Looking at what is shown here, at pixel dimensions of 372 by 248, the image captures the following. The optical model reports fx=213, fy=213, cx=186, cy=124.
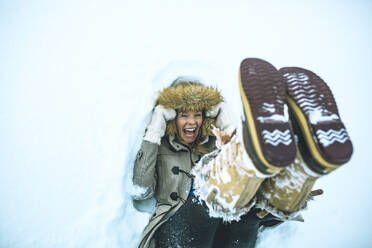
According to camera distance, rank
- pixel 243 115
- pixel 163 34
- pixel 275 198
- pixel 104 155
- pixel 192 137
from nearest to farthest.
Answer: pixel 243 115 → pixel 275 198 → pixel 104 155 → pixel 192 137 → pixel 163 34

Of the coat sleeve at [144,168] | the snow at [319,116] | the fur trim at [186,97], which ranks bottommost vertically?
the coat sleeve at [144,168]

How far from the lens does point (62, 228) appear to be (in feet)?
3.65

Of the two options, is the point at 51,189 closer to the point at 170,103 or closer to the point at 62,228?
the point at 62,228

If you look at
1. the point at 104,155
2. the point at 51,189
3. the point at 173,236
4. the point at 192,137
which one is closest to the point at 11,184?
the point at 51,189

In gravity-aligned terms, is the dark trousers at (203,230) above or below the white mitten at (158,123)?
below

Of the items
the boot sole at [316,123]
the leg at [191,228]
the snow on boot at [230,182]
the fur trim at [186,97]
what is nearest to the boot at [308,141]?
the boot sole at [316,123]

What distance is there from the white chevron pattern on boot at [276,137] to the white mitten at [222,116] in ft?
2.60

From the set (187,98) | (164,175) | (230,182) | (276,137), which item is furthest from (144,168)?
(276,137)

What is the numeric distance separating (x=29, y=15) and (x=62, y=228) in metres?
1.66

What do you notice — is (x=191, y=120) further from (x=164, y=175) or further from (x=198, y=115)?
(x=164, y=175)

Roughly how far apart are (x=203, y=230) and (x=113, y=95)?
0.99m

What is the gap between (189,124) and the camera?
4.57ft

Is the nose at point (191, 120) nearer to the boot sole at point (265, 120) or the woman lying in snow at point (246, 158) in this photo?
the woman lying in snow at point (246, 158)

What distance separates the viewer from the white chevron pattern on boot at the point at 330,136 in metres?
0.62
